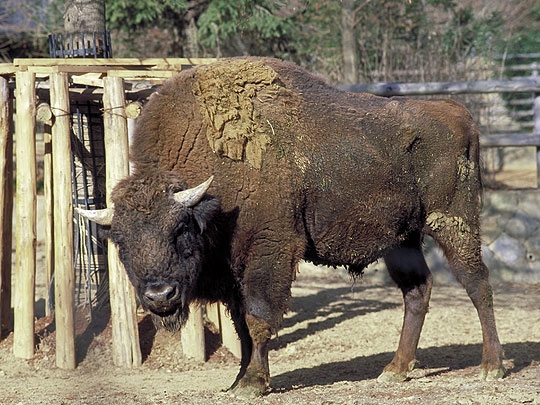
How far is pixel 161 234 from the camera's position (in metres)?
5.16

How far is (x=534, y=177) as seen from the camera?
14.3m

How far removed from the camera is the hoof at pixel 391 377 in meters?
6.35

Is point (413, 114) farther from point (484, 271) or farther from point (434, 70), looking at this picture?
point (434, 70)

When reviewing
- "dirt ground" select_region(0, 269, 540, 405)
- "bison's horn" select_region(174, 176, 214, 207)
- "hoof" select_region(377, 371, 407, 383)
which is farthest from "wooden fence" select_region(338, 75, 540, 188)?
"bison's horn" select_region(174, 176, 214, 207)

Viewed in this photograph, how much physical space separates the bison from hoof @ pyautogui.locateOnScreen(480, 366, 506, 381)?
0.05 feet

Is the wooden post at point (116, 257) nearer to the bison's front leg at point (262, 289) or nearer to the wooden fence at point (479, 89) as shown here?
the bison's front leg at point (262, 289)

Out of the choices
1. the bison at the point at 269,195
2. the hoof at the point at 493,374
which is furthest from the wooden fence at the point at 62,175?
the hoof at the point at 493,374

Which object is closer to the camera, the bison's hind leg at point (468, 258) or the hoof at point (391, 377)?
the hoof at point (391, 377)

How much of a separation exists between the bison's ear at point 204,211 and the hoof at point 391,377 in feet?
6.99

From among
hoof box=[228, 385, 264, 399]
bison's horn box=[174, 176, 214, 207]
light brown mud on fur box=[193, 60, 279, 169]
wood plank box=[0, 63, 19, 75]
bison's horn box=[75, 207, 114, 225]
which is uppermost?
wood plank box=[0, 63, 19, 75]

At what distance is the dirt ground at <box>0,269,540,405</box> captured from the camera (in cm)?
562

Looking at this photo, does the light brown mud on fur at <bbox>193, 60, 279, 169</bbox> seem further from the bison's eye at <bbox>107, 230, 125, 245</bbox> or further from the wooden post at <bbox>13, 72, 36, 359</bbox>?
the wooden post at <bbox>13, 72, 36, 359</bbox>

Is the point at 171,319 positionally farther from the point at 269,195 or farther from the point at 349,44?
the point at 349,44

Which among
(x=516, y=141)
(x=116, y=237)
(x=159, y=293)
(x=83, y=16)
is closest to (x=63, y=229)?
(x=116, y=237)
